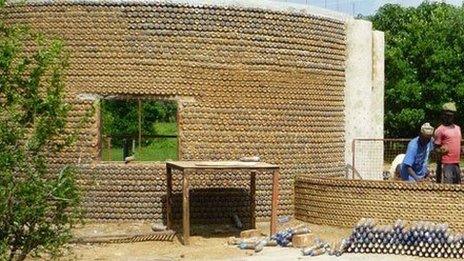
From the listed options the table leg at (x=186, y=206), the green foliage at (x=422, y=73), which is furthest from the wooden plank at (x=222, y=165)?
the green foliage at (x=422, y=73)

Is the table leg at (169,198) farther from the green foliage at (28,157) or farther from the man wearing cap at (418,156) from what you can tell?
the green foliage at (28,157)

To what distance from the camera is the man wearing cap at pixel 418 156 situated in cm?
1477

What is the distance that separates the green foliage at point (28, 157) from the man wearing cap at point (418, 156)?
7.67 m

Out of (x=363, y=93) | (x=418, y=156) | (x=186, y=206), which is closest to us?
(x=186, y=206)

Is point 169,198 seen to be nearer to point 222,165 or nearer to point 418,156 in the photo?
point 222,165

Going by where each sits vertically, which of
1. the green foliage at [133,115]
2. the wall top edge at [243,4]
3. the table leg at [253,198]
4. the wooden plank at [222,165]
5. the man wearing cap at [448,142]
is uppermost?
the wall top edge at [243,4]

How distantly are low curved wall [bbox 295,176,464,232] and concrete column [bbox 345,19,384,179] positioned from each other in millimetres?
2070

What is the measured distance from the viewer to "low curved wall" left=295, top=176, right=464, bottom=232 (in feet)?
49.3

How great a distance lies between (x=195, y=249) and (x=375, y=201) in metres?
3.65

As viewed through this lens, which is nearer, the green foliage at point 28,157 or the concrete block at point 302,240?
the green foliage at point 28,157

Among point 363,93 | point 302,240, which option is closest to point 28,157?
point 302,240

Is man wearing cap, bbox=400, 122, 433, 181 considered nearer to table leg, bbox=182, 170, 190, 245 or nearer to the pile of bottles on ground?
the pile of bottles on ground

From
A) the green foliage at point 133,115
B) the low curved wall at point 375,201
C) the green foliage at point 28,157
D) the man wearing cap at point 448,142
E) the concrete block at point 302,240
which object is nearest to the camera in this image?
the green foliage at point 28,157

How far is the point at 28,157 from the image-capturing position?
28.5ft
